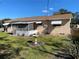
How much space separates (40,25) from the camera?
36562 mm

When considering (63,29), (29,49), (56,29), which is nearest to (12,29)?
(56,29)

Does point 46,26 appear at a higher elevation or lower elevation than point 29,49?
higher

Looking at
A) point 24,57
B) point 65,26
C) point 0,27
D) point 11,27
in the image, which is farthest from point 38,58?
point 0,27

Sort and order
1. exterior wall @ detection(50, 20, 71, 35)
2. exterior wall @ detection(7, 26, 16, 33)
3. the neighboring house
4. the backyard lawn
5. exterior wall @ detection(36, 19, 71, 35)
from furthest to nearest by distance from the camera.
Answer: exterior wall @ detection(7, 26, 16, 33) < the neighboring house < exterior wall @ detection(36, 19, 71, 35) < exterior wall @ detection(50, 20, 71, 35) < the backyard lawn

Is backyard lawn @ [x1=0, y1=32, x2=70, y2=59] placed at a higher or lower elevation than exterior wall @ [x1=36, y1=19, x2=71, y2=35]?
lower

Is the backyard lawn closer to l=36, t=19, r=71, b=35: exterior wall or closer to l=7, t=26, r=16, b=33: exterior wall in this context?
l=36, t=19, r=71, b=35: exterior wall

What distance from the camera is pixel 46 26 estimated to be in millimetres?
35812

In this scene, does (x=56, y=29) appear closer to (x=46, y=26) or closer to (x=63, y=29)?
(x=63, y=29)

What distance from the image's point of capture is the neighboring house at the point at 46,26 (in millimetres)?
33219

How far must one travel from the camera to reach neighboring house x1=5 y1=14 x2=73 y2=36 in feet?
109

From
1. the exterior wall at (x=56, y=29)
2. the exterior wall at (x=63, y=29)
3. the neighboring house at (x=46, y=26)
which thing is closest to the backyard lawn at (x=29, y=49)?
the exterior wall at (x=63, y=29)

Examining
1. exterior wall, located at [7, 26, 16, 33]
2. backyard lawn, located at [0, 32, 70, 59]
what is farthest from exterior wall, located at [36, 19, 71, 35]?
backyard lawn, located at [0, 32, 70, 59]

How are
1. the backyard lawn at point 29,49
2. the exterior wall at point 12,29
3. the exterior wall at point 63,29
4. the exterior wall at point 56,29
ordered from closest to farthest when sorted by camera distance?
1. the backyard lawn at point 29,49
2. the exterior wall at point 63,29
3. the exterior wall at point 56,29
4. the exterior wall at point 12,29

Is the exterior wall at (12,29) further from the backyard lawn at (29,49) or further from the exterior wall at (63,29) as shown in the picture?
the backyard lawn at (29,49)
